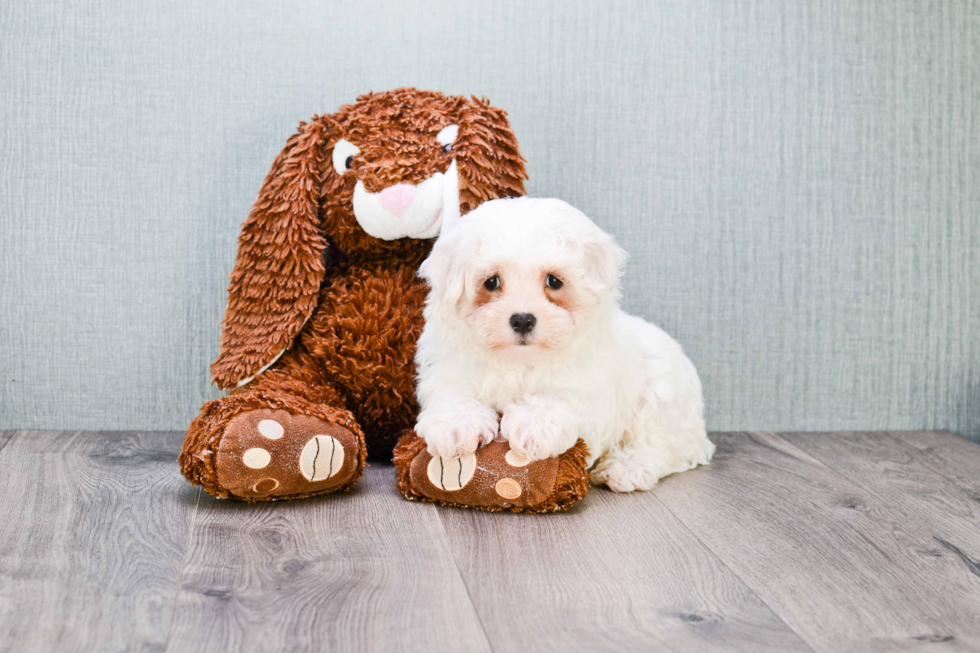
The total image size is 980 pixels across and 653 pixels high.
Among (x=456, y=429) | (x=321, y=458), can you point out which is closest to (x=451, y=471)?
(x=456, y=429)

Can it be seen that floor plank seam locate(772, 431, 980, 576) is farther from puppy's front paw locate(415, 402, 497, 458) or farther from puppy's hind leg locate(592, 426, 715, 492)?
puppy's front paw locate(415, 402, 497, 458)

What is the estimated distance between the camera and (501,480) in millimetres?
1327

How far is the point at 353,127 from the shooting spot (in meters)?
1.59

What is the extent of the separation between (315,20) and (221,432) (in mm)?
954

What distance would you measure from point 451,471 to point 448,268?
323mm

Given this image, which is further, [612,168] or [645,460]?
[612,168]

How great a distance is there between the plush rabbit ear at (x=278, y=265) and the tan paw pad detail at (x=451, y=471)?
40 centimetres

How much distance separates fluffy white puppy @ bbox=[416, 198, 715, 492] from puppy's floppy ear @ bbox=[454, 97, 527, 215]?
5.2 inches

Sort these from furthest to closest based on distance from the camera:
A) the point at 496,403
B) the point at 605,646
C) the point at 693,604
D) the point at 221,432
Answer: the point at 496,403 → the point at 221,432 → the point at 693,604 → the point at 605,646

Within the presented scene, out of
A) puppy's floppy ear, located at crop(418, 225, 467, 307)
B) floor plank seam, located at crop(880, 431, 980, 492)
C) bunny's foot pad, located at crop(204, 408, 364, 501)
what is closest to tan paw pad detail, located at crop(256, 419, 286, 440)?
bunny's foot pad, located at crop(204, 408, 364, 501)

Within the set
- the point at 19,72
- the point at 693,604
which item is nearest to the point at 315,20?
the point at 19,72

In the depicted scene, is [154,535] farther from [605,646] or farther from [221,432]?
[605,646]

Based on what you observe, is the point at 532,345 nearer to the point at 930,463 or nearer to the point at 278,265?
the point at 278,265

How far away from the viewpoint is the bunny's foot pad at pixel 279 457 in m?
1.30
